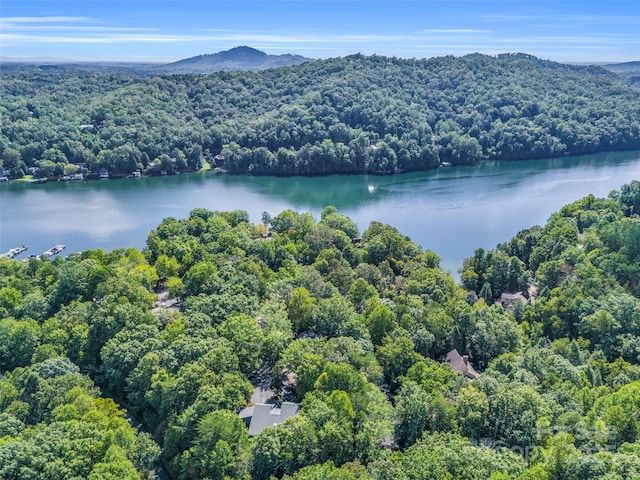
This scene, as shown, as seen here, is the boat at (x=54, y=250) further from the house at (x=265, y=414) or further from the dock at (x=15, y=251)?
the house at (x=265, y=414)

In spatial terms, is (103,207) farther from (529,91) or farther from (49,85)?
(529,91)

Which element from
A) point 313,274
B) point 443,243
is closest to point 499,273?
point 443,243

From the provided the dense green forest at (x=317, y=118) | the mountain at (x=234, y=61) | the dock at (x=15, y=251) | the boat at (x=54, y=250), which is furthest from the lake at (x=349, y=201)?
the mountain at (x=234, y=61)

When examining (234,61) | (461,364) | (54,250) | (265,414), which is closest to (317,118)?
(54,250)

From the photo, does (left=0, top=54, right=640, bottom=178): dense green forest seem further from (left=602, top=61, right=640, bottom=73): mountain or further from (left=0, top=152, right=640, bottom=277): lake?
(left=602, top=61, right=640, bottom=73): mountain

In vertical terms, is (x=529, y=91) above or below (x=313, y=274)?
above

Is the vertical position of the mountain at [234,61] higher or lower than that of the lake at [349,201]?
higher

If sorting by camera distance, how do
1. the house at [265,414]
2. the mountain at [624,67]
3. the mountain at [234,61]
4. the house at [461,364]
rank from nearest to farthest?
the house at [265,414]
the house at [461,364]
the mountain at [624,67]
the mountain at [234,61]

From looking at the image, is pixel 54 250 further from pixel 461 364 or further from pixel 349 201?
pixel 461 364
